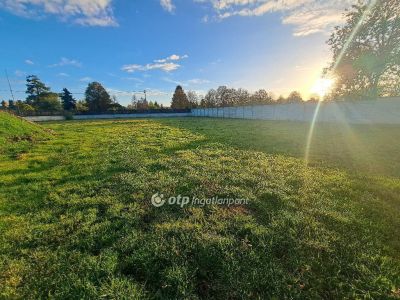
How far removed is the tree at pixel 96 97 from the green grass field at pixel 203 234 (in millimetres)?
57491

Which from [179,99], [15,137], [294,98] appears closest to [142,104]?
[179,99]

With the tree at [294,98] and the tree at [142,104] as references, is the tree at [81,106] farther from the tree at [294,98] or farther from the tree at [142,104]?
the tree at [294,98]

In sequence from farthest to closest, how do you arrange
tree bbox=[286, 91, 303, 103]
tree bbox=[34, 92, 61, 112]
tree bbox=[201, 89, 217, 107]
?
tree bbox=[201, 89, 217, 107]
tree bbox=[34, 92, 61, 112]
tree bbox=[286, 91, 303, 103]

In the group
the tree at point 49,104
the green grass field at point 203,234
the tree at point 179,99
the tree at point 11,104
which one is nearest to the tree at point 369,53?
the green grass field at point 203,234

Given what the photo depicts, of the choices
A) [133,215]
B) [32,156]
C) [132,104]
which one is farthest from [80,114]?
[133,215]

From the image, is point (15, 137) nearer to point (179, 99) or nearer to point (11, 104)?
point (179, 99)

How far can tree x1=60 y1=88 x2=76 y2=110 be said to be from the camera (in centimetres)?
5788

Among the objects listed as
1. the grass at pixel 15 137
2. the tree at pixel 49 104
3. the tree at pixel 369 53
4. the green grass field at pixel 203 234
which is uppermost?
the tree at pixel 369 53

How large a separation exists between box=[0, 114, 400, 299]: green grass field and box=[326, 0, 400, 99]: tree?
1625 cm

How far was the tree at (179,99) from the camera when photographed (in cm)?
6306

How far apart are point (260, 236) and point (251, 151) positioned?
5.39 meters

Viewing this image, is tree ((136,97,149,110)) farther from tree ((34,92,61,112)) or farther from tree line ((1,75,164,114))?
tree ((34,92,61,112))

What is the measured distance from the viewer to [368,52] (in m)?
17.7

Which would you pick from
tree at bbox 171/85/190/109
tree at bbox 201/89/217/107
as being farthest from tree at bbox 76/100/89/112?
tree at bbox 201/89/217/107
